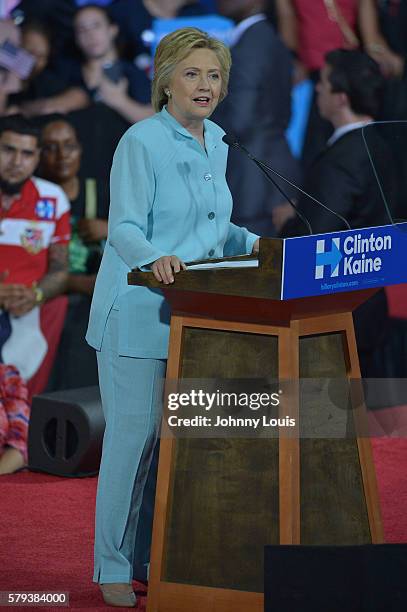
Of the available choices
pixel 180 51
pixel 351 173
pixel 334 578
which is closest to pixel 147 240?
pixel 180 51

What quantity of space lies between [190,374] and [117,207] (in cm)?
47

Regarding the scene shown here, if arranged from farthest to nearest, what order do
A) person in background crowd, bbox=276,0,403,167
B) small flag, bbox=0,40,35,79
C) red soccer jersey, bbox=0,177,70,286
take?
person in background crowd, bbox=276,0,403,167, small flag, bbox=0,40,35,79, red soccer jersey, bbox=0,177,70,286

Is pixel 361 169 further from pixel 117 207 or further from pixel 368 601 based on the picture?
pixel 368 601

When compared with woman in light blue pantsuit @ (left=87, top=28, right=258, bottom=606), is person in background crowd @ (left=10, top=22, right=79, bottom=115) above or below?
above

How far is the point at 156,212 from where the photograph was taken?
3.09 metres

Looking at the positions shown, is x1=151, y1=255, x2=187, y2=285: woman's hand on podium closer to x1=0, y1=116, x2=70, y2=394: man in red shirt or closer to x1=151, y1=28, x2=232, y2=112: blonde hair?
x1=151, y1=28, x2=232, y2=112: blonde hair

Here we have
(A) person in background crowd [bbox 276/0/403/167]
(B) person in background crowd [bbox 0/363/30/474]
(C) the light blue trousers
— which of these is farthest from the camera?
(A) person in background crowd [bbox 276/0/403/167]

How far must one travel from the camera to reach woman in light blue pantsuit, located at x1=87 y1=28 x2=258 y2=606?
3.05 meters

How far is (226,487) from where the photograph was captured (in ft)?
9.77

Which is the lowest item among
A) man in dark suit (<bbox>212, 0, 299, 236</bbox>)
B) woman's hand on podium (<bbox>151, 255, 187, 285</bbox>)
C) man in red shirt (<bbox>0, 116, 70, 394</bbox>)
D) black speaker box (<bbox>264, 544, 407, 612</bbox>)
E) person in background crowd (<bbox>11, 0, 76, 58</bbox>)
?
black speaker box (<bbox>264, 544, 407, 612</bbox>)

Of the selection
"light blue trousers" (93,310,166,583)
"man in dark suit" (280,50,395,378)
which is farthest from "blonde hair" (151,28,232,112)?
"man in dark suit" (280,50,395,378)

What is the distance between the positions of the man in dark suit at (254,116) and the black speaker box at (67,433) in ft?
5.06

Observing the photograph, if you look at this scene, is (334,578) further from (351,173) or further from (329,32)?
(329,32)

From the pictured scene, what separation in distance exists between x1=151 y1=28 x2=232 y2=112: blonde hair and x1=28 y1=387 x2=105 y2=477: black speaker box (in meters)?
2.26
